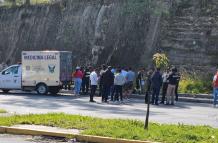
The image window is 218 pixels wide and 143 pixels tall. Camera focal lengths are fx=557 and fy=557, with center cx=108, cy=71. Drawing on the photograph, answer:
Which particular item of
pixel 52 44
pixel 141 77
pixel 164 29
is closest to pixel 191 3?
pixel 164 29

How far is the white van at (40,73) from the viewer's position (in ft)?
98.1

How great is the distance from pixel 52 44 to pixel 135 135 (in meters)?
29.9

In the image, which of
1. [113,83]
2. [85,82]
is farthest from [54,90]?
[113,83]

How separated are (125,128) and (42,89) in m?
17.3

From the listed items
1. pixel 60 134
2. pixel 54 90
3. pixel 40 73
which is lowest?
pixel 60 134

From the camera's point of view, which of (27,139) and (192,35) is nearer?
(27,139)

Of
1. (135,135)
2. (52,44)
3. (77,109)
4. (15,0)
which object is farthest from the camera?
(15,0)

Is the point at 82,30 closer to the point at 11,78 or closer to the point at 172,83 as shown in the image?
the point at 11,78

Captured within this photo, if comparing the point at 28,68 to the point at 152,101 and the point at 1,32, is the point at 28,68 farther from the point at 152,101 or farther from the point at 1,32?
the point at 1,32

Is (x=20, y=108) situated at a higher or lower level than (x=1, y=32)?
lower

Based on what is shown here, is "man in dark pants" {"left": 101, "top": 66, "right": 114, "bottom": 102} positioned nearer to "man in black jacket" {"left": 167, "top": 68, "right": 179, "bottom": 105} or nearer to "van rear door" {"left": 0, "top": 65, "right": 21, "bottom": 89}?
"man in black jacket" {"left": 167, "top": 68, "right": 179, "bottom": 105}

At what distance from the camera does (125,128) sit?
45.1 feet

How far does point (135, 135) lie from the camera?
12656 mm

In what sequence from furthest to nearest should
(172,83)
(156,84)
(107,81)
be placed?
1. (107,81)
2. (172,83)
3. (156,84)
